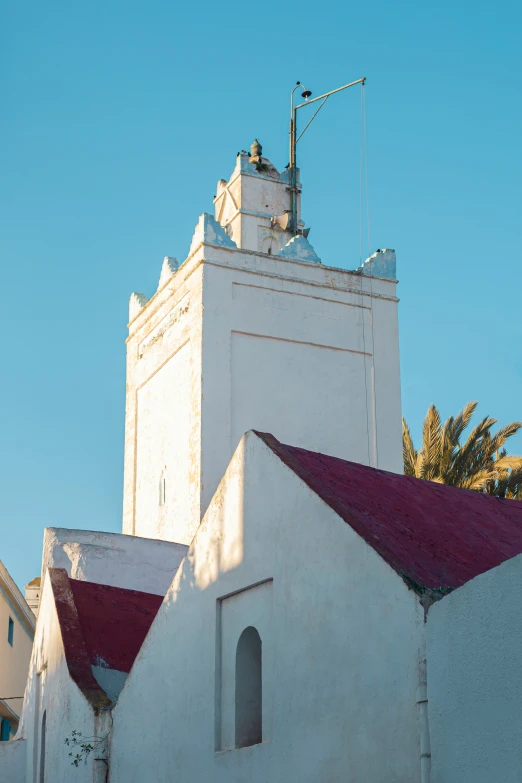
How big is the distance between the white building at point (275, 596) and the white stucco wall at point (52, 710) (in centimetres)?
6

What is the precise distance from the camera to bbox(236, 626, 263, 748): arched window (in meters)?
11.0

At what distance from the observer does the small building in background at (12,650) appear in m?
27.8

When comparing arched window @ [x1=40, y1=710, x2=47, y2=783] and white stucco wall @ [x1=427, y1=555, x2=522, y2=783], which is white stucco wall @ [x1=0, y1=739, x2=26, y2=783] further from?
white stucco wall @ [x1=427, y1=555, x2=522, y2=783]

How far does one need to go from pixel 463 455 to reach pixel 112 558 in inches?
437

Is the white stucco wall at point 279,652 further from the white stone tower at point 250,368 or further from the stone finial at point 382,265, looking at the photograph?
the stone finial at point 382,265

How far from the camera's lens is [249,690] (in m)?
11.2

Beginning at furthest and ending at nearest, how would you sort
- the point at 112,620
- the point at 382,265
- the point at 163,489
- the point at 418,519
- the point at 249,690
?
the point at 382,265 → the point at 163,489 → the point at 112,620 → the point at 249,690 → the point at 418,519

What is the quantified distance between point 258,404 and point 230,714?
10692mm

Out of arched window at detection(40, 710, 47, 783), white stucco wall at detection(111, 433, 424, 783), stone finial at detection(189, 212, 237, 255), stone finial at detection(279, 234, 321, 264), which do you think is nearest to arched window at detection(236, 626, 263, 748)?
white stucco wall at detection(111, 433, 424, 783)

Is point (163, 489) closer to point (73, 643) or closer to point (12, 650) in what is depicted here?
point (73, 643)

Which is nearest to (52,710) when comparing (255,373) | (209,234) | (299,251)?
(255,373)

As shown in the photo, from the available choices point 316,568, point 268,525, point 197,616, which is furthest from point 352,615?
point 197,616

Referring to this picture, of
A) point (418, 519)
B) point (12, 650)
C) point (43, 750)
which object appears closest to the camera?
point (418, 519)

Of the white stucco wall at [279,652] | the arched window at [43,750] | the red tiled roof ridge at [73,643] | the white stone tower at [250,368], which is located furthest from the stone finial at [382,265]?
the white stucco wall at [279,652]
